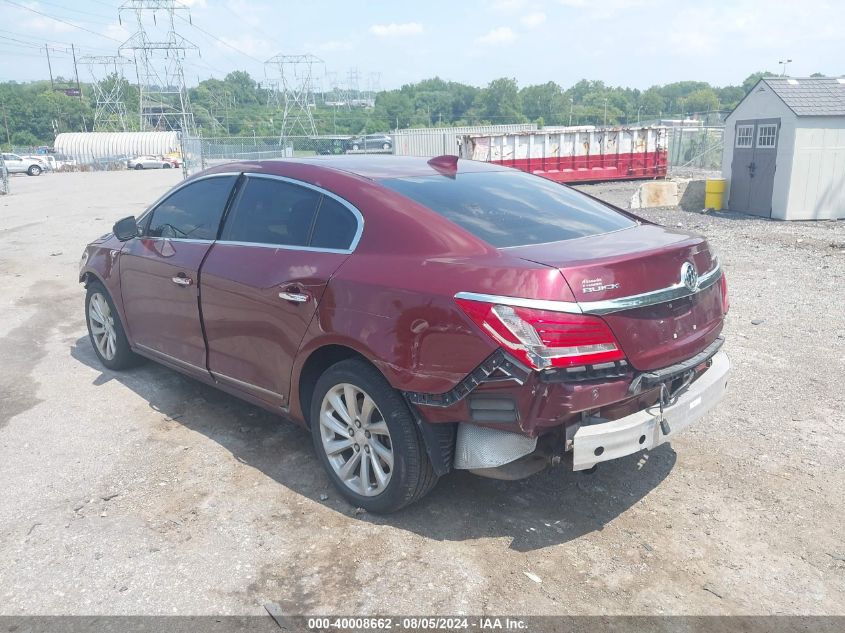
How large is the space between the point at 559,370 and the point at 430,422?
681 mm

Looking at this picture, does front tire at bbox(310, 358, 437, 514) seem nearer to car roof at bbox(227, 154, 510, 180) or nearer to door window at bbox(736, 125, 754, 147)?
car roof at bbox(227, 154, 510, 180)

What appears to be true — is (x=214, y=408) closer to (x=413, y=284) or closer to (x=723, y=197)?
(x=413, y=284)

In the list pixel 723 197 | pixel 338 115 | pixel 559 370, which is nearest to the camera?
pixel 559 370

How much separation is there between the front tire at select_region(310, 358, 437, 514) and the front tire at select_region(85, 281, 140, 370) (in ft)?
8.70

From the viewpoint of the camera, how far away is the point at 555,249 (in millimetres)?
3293

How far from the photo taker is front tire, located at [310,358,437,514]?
3.34 m

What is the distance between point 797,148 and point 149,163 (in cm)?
5199

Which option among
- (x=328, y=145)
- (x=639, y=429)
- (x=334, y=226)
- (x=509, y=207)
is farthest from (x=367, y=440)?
(x=328, y=145)

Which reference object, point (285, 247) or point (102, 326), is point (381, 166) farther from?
point (102, 326)

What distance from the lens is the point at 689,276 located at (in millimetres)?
3359

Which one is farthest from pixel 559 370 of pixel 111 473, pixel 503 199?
pixel 111 473

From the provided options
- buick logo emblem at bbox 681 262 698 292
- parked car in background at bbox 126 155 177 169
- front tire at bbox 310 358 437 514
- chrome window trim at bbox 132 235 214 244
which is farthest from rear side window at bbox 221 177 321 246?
parked car in background at bbox 126 155 177 169

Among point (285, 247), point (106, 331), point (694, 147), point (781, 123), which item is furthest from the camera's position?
point (694, 147)

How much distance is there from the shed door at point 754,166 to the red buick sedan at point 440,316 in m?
13.0
